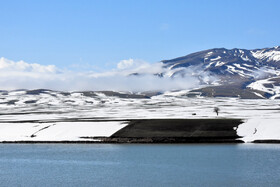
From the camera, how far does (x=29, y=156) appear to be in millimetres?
66875

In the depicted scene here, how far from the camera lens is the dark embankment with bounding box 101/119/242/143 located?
3059 inches

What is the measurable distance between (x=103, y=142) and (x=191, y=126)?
57.2 ft

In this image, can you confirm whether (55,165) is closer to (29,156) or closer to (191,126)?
(29,156)

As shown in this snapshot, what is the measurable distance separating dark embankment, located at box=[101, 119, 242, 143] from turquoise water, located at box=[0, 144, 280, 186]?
4474 mm

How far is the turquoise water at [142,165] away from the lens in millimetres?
47469

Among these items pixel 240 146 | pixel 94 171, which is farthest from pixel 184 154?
pixel 94 171

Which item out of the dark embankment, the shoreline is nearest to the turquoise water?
the shoreline

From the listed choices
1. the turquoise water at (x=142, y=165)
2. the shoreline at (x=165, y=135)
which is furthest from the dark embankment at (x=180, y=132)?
the turquoise water at (x=142, y=165)

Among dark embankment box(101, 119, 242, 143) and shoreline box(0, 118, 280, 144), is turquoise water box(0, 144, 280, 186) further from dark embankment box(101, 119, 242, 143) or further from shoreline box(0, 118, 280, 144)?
A: dark embankment box(101, 119, 242, 143)

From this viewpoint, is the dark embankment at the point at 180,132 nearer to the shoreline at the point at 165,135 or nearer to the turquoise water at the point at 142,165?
the shoreline at the point at 165,135

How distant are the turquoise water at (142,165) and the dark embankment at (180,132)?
14.7 feet

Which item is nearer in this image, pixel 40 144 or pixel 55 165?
pixel 55 165

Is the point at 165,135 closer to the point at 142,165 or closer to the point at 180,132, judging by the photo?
the point at 180,132

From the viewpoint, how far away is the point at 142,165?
2247 inches
